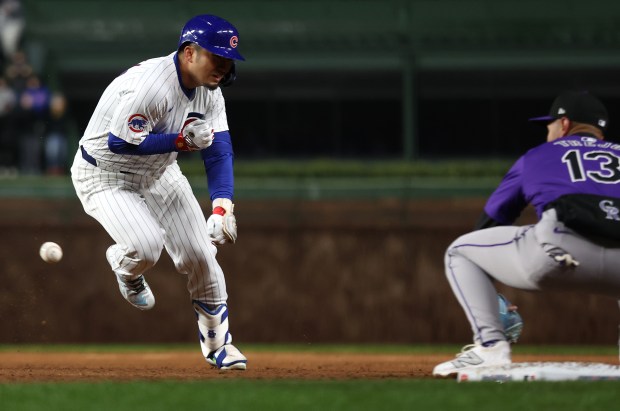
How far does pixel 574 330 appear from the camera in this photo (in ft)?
34.1

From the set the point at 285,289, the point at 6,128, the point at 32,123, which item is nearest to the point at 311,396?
the point at 285,289

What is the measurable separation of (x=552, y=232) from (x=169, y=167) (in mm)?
2434

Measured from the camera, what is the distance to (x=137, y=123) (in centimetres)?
608

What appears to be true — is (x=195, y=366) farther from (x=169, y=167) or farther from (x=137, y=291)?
(x=169, y=167)

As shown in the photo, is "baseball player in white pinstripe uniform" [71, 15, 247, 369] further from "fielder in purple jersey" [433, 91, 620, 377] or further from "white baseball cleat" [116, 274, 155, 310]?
"fielder in purple jersey" [433, 91, 620, 377]

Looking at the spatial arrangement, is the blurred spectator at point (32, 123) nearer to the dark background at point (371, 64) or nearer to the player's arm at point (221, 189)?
the dark background at point (371, 64)

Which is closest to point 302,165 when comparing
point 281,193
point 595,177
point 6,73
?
point 281,193

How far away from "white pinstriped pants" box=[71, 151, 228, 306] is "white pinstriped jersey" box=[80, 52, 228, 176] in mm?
109

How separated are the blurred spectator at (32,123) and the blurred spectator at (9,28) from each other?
66.8 inches

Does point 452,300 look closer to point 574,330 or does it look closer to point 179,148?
point 574,330

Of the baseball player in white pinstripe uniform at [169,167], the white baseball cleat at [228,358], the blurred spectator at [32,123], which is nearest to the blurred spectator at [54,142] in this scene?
the blurred spectator at [32,123]

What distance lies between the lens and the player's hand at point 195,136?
5961 millimetres

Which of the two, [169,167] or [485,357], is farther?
[169,167]

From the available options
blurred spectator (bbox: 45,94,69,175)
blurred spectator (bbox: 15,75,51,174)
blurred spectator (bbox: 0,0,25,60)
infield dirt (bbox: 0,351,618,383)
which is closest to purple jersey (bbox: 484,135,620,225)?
infield dirt (bbox: 0,351,618,383)
